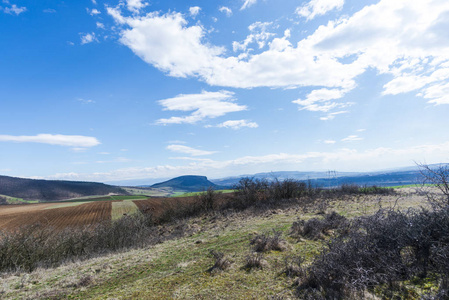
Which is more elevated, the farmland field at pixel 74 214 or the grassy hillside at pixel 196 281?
the grassy hillside at pixel 196 281

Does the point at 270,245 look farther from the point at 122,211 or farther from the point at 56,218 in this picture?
the point at 56,218

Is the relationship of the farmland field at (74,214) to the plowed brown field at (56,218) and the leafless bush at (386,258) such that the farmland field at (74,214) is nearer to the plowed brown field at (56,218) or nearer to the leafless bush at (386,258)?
the plowed brown field at (56,218)

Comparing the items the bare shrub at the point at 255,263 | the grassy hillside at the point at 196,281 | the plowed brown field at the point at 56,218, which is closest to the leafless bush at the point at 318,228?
the grassy hillside at the point at 196,281

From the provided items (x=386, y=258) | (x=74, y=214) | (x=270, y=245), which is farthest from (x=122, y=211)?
→ (x=386, y=258)

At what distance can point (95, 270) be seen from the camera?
9656 mm

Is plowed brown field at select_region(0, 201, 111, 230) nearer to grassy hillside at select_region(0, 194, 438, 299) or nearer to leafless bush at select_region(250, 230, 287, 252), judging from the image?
grassy hillside at select_region(0, 194, 438, 299)

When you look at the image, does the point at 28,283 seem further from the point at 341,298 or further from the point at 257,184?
the point at 257,184

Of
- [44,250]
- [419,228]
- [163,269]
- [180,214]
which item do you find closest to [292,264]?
[419,228]

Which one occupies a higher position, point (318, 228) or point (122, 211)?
point (318, 228)

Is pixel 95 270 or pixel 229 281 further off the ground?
pixel 229 281

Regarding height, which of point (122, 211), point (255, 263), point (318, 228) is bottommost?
point (122, 211)

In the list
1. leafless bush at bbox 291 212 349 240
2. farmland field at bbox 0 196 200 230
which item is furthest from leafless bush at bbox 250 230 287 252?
farmland field at bbox 0 196 200 230

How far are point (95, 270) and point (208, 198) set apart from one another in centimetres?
2754

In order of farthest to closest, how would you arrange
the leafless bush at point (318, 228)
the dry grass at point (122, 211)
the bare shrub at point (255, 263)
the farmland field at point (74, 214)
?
the dry grass at point (122, 211) < the farmland field at point (74, 214) < the leafless bush at point (318, 228) < the bare shrub at point (255, 263)
